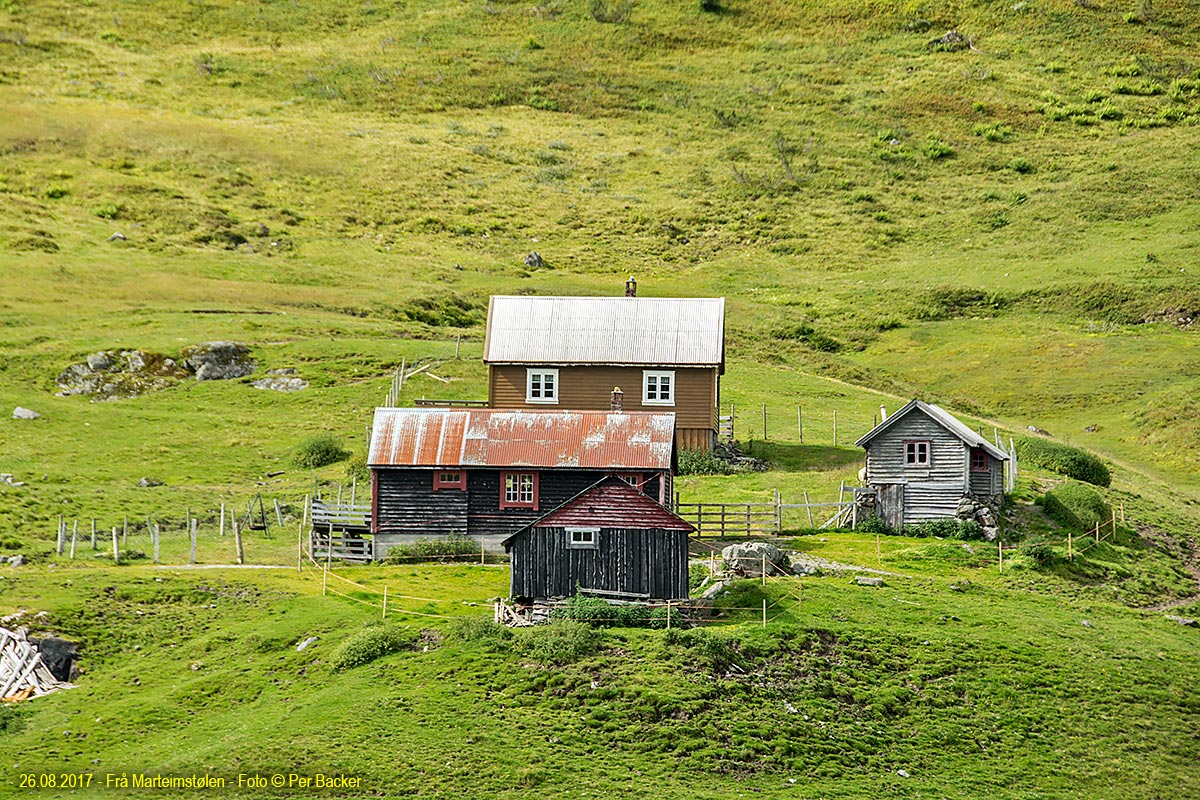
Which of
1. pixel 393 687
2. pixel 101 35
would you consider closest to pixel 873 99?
pixel 101 35

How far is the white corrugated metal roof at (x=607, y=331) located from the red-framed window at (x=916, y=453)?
13573 mm

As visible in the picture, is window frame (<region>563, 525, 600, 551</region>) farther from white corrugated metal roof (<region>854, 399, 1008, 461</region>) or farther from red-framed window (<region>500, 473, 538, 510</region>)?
white corrugated metal roof (<region>854, 399, 1008, 461</region>)

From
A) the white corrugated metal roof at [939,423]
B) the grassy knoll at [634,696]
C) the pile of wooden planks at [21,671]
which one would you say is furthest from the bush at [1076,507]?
the pile of wooden planks at [21,671]

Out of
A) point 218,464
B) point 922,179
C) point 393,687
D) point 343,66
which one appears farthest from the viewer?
point 343,66

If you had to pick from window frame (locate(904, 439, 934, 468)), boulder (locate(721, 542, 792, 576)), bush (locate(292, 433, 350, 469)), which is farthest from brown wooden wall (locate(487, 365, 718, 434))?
boulder (locate(721, 542, 792, 576))

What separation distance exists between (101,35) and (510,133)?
45513 millimetres

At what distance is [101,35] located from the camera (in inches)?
6033

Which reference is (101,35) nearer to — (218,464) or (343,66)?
(343,66)

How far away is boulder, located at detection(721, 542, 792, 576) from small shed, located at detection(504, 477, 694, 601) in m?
4.18

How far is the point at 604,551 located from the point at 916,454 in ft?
54.2

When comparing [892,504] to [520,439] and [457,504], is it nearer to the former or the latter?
[520,439]

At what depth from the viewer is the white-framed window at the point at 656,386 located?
68938mm

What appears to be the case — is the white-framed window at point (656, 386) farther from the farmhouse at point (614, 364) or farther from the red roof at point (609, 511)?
the red roof at point (609, 511)

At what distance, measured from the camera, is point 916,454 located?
56406 mm
